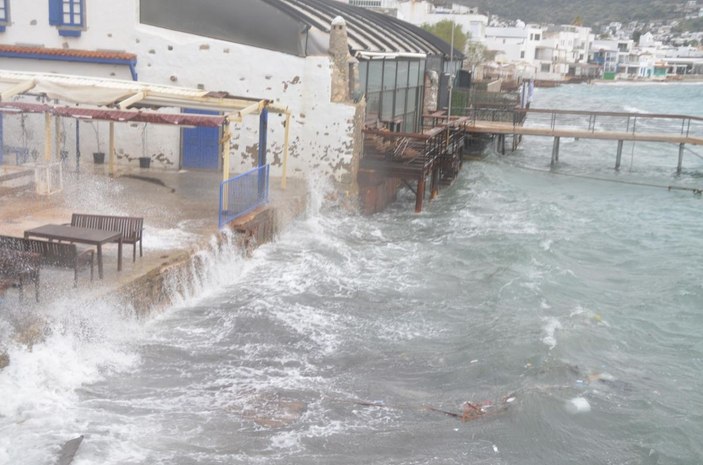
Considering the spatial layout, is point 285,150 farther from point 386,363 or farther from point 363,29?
point 363,29

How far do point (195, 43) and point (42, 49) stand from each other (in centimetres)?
412

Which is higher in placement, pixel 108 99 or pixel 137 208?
pixel 108 99

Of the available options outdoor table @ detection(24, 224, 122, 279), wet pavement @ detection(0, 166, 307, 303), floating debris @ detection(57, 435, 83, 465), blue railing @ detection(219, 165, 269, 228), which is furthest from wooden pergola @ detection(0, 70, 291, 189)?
floating debris @ detection(57, 435, 83, 465)

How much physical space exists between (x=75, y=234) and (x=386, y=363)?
489 centimetres

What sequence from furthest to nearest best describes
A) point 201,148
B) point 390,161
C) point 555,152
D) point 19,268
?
point 555,152, point 390,161, point 201,148, point 19,268

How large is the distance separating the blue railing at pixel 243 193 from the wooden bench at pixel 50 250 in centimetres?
447

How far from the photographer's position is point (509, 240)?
21016 mm

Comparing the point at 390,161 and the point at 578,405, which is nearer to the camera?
the point at 578,405

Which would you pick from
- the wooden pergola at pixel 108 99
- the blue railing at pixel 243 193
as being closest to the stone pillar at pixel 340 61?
the wooden pergola at pixel 108 99

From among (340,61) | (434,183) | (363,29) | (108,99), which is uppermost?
(363,29)

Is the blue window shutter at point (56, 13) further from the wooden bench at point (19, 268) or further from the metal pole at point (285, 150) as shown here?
the wooden bench at point (19, 268)

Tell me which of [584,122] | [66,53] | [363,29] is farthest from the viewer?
[584,122]

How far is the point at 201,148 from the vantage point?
22516 mm

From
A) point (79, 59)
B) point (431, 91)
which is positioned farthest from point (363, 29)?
point (79, 59)
